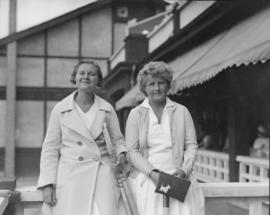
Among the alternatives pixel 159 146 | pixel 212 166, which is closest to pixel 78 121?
Result: pixel 159 146

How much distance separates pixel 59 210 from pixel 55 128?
461mm

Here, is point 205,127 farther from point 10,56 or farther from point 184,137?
point 10,56

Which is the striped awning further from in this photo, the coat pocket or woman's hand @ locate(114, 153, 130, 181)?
the coat pocket

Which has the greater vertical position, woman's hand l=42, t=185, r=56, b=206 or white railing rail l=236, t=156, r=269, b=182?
woman's hand l=42, t=185, r=56, b=206

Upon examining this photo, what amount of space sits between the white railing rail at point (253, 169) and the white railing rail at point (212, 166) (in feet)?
1.77

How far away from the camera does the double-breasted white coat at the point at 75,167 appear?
2.33 meters

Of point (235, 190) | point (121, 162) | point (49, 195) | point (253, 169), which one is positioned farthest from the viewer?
point (253, 169)

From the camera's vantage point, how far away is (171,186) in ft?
7.61

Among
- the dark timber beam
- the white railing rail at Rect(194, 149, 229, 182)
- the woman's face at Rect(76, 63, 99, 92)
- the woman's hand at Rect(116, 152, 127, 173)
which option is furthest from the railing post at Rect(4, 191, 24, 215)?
the dark timber beam

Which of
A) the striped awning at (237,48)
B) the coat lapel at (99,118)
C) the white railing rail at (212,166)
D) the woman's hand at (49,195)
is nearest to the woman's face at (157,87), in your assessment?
the coat lapel at (99,118)

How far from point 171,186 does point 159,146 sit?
0.87ft

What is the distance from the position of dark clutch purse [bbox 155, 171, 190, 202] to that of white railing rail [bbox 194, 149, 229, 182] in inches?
192

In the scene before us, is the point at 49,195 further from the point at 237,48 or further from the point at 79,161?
the point at 237,48

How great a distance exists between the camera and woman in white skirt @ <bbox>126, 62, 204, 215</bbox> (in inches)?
95.2
